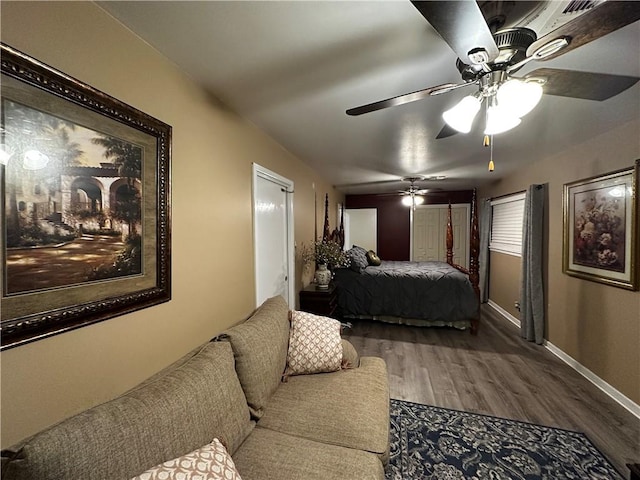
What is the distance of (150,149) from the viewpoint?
4.37 ft

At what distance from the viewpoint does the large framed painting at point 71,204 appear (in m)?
0.85

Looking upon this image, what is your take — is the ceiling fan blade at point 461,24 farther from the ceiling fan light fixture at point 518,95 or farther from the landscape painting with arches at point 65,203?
the landscape painting with arches at point 65,203

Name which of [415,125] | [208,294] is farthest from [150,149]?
[415,125]

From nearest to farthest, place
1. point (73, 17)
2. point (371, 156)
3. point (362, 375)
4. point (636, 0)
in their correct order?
point (636, 0) → point (73, 17) → point (362, 375) → point (371, 156)

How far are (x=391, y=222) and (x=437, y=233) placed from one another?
114 centimetres

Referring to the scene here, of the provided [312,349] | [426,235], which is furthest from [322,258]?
[426,235]

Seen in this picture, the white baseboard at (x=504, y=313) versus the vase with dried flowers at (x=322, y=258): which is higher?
the vase with dried flowers at (x=322, y=258)

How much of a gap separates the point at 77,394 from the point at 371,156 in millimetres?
3199

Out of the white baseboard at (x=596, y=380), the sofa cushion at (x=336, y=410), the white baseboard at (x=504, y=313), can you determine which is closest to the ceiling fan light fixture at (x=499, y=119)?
the sofa cushion at (x=336, y=410)

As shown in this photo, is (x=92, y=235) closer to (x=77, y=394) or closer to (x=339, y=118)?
(x=77, y=394)

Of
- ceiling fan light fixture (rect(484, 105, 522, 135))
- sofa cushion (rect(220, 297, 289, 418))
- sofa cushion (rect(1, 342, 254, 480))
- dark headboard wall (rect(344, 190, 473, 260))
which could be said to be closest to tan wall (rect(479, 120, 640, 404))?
ceiling fan light fixture (rect(484, 105, 522, 135))

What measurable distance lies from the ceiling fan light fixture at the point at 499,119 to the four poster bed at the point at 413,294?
3.05m

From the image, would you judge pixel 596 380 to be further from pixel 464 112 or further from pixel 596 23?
pixel 596 23

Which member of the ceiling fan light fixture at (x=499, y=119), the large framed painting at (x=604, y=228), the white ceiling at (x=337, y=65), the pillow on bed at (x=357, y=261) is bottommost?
the pillow on bed at (x=357, y=261)
